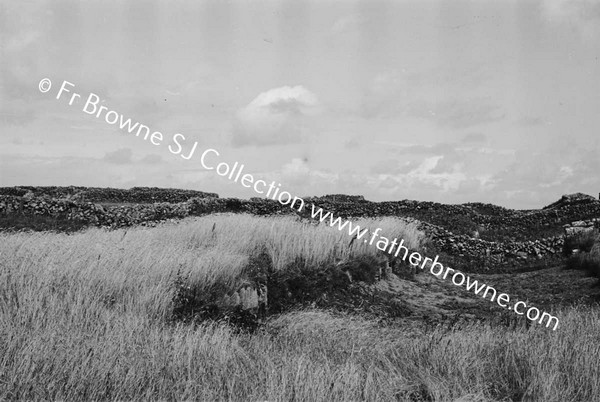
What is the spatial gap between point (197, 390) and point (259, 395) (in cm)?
51

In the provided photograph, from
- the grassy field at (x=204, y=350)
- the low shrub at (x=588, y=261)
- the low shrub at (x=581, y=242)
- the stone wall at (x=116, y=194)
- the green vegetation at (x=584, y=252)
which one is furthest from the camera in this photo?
the stone wall at (x=116, y=194)

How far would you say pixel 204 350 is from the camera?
14.9 ft

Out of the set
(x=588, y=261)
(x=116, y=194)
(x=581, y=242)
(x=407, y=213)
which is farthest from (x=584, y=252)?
(x=116, y=194)

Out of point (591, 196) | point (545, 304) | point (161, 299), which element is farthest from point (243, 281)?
point (591, 196)

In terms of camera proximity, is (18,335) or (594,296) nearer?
(18,335)

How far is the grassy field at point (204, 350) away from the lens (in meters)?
3.75

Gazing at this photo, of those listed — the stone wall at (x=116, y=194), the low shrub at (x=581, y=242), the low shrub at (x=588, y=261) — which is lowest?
the stone wall at (x=116, y=194)

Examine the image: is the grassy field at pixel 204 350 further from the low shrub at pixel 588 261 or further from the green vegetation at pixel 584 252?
the green vegetation at pixel 584 252

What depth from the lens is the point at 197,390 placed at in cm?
384

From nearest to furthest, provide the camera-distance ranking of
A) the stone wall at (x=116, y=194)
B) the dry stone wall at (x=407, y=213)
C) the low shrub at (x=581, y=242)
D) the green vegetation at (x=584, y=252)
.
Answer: the green vegetation at (x=584, y=252) < the low shrub at (x=581, y=242) < the dry stone wall at (x=407, y=213) < the stone wall at (x=116, y=194)

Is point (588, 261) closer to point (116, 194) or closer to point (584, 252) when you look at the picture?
point (584, 252)

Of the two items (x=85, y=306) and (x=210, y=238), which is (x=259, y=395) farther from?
(x=210, y=238)

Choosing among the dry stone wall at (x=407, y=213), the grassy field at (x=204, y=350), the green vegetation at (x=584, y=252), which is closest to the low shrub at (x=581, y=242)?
the green vegetation at (x=584, y=252)

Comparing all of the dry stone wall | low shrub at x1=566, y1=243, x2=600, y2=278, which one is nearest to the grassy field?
low shrub at x1=566, y1=243, x2=600, y2=278
